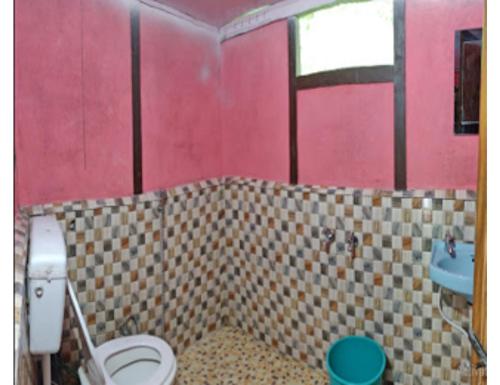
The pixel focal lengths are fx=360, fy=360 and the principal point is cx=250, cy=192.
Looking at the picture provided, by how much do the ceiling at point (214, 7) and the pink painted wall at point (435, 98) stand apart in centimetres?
93

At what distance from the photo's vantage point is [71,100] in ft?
6.02

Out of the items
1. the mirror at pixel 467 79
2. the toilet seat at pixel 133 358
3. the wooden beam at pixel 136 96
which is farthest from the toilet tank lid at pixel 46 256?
the mirror at pixel 467 79

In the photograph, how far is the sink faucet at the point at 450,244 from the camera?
170 centimetres

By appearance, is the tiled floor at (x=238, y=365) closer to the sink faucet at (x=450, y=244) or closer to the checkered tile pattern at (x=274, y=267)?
the checkered tile pattern at (x=274, y=267)

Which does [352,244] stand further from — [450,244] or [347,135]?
[347,135]

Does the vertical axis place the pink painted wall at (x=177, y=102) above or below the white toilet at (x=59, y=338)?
above

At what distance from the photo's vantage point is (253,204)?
2490mm

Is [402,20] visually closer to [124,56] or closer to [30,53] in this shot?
[124,56]

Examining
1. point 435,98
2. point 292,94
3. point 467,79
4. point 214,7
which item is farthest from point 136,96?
point 467,79

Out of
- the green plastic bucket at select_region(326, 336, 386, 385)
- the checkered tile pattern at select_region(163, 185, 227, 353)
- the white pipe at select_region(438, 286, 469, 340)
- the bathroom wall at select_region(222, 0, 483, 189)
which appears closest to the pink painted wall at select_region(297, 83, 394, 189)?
the bathroom wall at select_region(222, 0, 483, 189)

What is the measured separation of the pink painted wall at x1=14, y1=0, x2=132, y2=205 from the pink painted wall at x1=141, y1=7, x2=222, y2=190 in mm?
148

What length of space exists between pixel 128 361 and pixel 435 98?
79.0 inches

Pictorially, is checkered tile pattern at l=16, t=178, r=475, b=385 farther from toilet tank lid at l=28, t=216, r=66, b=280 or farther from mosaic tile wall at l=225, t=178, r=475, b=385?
toilet tank lid at l=28, t=216, r=66, b=280

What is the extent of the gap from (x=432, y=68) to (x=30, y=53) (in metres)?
1.93
